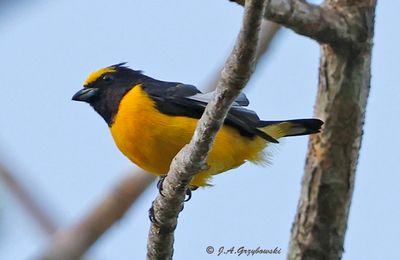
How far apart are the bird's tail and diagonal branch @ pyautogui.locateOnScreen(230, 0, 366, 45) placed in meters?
0.67

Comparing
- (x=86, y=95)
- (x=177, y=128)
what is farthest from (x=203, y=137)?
(x=86, y=95)

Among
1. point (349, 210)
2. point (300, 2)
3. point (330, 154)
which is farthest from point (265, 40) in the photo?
point (349, 210)

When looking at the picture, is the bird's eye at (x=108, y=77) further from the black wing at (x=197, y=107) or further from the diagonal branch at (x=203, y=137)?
the diagonal branch at (x=203, y=137)

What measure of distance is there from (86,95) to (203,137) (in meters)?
2.12

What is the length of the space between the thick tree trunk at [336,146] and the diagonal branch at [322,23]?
4cm

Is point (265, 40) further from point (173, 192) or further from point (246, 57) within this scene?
point (246, 57)

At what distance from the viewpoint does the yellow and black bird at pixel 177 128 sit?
5.18 m

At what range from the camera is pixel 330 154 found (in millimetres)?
6156

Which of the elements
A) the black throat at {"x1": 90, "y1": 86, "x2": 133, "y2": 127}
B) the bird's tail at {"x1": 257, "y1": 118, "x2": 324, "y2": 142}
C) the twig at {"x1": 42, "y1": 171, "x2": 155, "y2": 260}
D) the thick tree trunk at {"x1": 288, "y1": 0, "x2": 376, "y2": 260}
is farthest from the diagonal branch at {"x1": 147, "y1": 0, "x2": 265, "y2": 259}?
the thick tree trunk at {"x1": 288, "y1": 0, "x2": 376, "y2": 260}

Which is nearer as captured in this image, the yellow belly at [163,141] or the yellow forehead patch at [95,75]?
the yellow belly at [163,141]

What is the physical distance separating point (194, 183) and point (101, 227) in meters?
1.21

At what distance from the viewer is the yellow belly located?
5.16 m

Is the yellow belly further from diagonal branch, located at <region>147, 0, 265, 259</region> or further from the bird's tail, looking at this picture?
diagonal branch, located at <region>147, 0, 265, 259</region>

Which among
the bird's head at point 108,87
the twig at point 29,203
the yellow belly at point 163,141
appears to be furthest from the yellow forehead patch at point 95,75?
the twig at point 29,203
